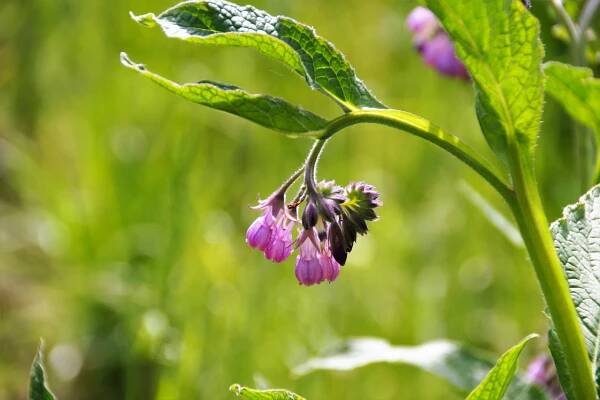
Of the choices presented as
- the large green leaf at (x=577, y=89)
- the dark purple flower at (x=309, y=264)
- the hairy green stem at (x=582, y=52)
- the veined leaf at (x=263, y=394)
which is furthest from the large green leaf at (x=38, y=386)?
the hairy green stem at (x=582, y=52)

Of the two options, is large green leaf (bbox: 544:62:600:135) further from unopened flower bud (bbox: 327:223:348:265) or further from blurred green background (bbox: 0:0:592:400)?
blurred green background (bbox: 0:0:592:400)

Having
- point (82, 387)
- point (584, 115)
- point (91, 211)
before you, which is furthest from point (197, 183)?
point (584, 115)

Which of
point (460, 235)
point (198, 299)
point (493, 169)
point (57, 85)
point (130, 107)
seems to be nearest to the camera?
point (493, 169)

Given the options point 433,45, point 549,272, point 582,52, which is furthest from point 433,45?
point 549,272

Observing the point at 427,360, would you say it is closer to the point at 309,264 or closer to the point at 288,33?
the point at 309,264

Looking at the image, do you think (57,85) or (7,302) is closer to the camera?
(7,302)

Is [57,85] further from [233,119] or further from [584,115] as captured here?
[584,115]

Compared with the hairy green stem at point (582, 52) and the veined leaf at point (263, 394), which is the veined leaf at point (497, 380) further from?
the hairy green stem at point (582, 52)
